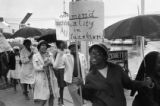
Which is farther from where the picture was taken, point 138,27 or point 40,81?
point 40,81

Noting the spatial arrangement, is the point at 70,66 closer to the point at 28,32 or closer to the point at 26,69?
the point at 26,69

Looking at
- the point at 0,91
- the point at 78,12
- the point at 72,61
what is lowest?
the point at 0,91

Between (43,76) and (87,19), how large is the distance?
245cm

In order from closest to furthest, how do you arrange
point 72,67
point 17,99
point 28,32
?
point 72,67
point 17,99
point 28,32

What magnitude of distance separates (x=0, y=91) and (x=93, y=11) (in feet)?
28.6

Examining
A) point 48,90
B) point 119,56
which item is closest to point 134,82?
point 48,90

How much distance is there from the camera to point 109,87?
415cm

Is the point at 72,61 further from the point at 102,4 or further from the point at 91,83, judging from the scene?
the point at 91,83

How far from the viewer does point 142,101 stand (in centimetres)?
446

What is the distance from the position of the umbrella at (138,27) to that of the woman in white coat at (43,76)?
2.78m

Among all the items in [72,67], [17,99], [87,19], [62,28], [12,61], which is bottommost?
[17,99]

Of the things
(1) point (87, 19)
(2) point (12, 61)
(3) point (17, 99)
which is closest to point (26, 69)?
(3) point (17, 99)

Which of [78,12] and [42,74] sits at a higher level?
[78,12]

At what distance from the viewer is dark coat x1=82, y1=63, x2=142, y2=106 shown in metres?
4.15
